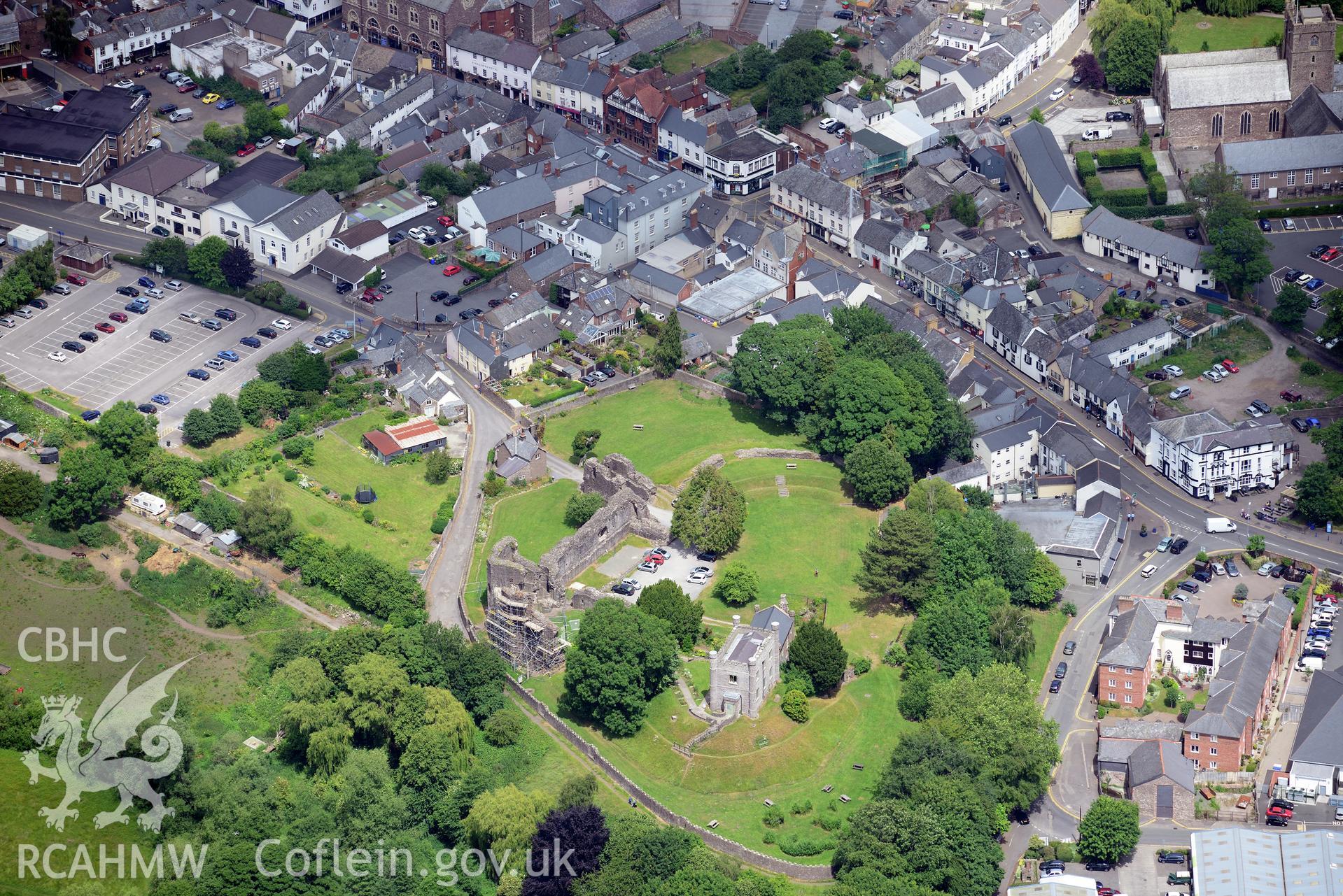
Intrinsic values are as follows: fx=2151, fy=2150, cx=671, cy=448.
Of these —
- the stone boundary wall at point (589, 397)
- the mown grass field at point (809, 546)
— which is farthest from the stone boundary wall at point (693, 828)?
the stone boundary wall at point (589, 397)

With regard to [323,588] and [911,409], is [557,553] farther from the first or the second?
[911,409]

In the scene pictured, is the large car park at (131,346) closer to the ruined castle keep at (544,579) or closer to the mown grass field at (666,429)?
the mown grass field at (666,429)

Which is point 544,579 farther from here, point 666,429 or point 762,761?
point 666,429

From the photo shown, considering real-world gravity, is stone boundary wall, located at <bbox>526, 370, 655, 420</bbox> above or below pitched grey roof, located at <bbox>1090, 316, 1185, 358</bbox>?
below
